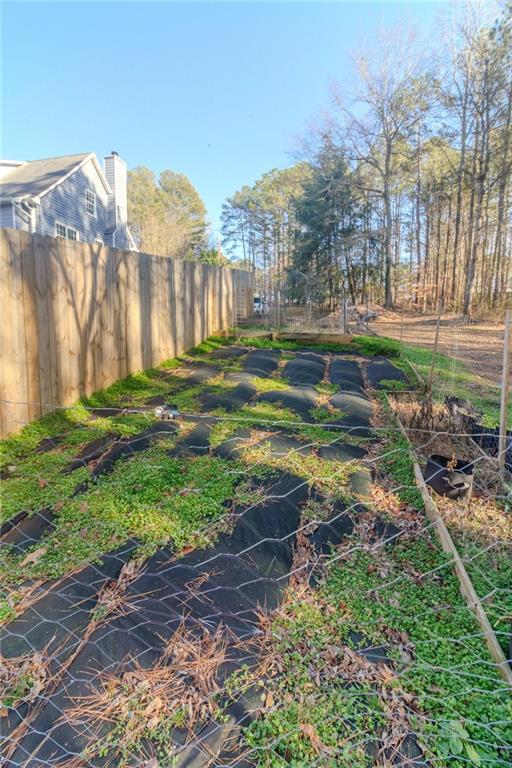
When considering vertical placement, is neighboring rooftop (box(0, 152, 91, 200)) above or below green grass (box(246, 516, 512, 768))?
above

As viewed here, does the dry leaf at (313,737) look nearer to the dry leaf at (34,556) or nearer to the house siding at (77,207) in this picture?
the dry leaf at (34,556)

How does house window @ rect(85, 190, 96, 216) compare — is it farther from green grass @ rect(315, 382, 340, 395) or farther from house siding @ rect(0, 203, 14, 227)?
green grass @ rect(315, 382, 340, 395)

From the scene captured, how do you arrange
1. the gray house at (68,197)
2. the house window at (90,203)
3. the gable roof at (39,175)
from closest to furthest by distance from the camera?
the gray house at (68,197) → the gable roof at (39,175) → the house window at (90,203)

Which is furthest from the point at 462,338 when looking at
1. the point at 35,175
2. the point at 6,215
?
the point at 35,175

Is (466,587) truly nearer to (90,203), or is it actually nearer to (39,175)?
(39,175)

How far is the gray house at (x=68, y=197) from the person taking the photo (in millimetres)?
11086

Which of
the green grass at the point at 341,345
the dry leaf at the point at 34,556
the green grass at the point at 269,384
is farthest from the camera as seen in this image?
the green grass at the point at 341,345

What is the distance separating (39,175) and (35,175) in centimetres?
18

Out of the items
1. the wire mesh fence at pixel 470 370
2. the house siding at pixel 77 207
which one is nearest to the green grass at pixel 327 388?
the wire mesh fence at pixel 470 370

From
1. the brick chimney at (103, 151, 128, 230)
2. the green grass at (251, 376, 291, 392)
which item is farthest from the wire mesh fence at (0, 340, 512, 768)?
the brick chimney at (103, 151, 128, 230)

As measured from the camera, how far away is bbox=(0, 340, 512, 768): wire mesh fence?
1170mm

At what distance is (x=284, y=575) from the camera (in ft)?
6.00

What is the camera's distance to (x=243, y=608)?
1635 mm

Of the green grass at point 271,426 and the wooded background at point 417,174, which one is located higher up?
the wooded background at point 417,174
